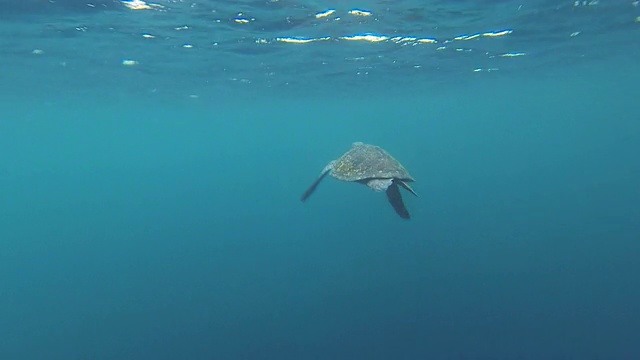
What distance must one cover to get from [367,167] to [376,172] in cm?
51

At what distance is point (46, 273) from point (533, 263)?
89.6 feet

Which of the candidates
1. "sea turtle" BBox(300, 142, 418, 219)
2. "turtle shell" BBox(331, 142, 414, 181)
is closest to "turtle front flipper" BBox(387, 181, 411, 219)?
"sea turtle" BBox(300, 142, 418, 219)

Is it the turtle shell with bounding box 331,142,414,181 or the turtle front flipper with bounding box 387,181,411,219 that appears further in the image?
the turtle shell with bounding box 331,142,414,181

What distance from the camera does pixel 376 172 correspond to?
11711 millimetres

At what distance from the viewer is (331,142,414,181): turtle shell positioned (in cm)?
1164

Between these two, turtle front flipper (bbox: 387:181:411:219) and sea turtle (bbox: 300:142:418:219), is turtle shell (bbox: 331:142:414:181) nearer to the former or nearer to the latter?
sea turtle (bbox: 300:142:418:219)

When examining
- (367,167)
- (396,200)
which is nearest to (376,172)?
(367,167)

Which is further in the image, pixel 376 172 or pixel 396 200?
pixel 376 172

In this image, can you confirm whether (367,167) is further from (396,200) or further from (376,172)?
(396,200)

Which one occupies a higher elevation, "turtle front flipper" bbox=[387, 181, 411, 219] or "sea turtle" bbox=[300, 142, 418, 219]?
"sea turtle" bbox=[300, 142, 418, 219]

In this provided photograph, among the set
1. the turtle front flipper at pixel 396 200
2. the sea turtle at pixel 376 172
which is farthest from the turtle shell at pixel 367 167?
the turtle front flipper at pixel 396 200

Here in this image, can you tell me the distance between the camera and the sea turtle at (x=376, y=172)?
1141cm

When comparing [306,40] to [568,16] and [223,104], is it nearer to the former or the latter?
[568,16]

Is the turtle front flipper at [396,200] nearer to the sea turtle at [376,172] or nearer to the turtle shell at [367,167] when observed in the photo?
the sea turtle at [376,172]
